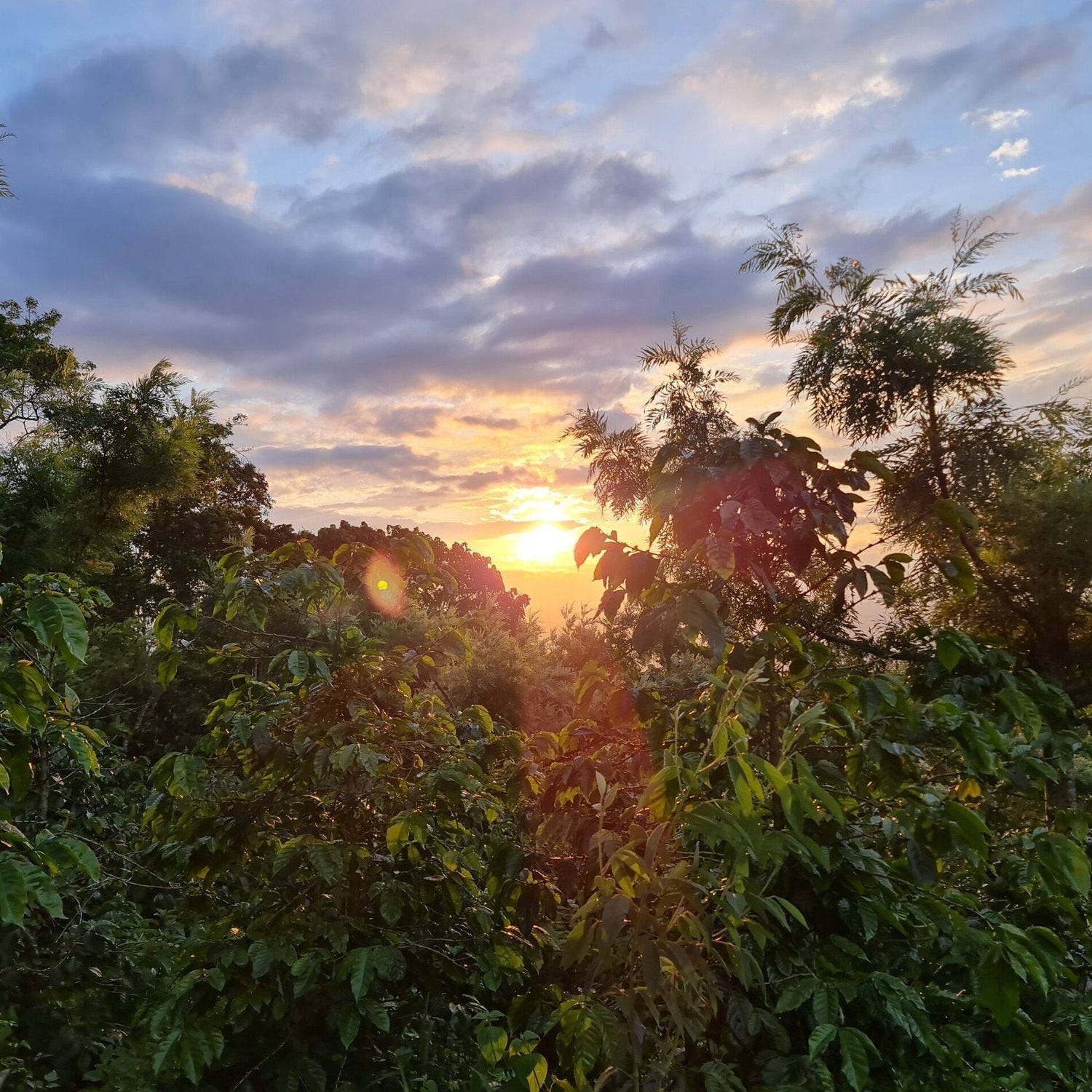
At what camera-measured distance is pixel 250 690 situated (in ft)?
8.38

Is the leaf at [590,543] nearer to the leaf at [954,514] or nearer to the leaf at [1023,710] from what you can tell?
the leaf at [954,514]

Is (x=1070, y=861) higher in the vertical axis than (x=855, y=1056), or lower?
higher

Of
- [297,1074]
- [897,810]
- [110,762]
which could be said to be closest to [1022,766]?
[897,810]

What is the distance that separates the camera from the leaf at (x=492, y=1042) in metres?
1.42

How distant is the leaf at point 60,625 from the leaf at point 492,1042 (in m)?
1.12

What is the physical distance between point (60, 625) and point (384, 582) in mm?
909

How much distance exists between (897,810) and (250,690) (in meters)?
1.97

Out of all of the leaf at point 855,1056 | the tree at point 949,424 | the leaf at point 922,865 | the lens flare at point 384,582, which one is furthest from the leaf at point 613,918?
the tree at point 949,424

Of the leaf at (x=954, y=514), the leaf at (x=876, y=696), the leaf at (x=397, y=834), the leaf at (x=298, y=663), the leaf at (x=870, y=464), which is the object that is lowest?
the leaf at (x=397, y=834)

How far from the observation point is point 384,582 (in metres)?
2.39

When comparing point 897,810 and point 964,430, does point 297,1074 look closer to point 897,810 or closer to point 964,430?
point 897,810

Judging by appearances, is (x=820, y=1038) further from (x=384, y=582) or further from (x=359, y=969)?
(x=384, y=582)

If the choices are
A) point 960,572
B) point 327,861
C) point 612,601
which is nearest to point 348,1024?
point 327,861

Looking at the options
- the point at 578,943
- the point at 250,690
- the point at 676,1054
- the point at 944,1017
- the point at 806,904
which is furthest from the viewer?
the point at 250,690
